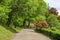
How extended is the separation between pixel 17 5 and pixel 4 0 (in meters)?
10.2

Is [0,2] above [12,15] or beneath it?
above

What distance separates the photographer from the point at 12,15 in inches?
2044

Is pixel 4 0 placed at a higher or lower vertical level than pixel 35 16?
higher

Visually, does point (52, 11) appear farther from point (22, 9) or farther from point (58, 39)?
point (58, 39)

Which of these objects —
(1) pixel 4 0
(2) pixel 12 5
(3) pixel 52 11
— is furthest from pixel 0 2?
(3) pixel 52 11

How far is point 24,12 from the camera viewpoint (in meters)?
51.8

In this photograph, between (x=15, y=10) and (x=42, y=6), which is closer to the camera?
(x=15, y=10)

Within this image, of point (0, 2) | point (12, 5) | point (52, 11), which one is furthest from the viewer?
point (52, 11)

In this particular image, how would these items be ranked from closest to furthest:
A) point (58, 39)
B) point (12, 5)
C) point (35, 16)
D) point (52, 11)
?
point (58, 39) < point (12, 5) < point (35, 16) < point (52, 11)

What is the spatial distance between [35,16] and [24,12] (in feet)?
102

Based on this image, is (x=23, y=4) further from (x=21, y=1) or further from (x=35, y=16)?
(x=35, y=16)

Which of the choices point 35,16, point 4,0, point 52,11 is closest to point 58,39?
point 4,0

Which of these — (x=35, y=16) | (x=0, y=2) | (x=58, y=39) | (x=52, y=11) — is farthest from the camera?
(x=52, y=11)

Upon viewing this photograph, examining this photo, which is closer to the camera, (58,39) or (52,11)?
(58,39)
